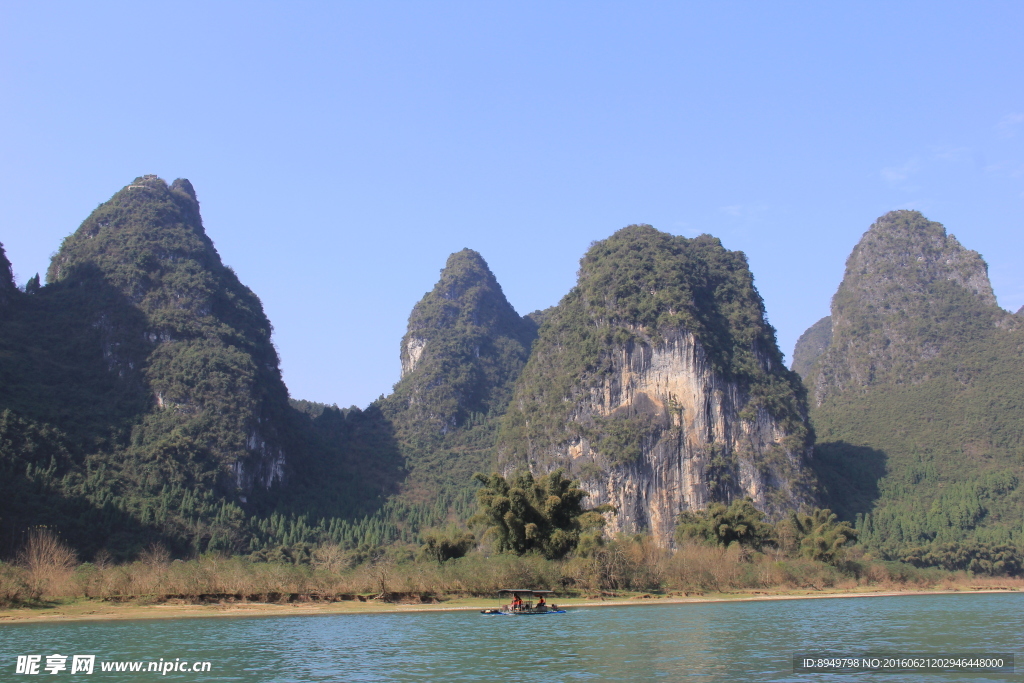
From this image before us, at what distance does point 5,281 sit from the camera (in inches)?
3873

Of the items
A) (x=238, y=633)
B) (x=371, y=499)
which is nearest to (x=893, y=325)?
(x=371, y=499)

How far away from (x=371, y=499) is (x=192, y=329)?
30.1 m

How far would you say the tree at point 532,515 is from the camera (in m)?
49.2

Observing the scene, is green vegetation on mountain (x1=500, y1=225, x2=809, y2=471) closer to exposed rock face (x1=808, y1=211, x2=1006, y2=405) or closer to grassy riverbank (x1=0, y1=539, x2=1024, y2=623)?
exposed rock face (x1=808, y1=211, x2=1006, y2=405)

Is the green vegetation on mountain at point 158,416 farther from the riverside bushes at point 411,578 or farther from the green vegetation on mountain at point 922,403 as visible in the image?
the green vegetation on mountain at point 922,403

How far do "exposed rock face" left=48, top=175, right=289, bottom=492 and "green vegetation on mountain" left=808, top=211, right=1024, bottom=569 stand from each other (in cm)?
6542

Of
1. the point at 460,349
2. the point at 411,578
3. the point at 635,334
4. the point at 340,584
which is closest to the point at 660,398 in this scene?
the point at 635,334

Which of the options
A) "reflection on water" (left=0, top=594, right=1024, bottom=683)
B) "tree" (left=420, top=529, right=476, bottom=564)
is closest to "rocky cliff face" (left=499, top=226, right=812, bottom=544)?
"tree" (left=420, top=529, right=476, bottom=564)

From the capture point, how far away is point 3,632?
32781 millimetres

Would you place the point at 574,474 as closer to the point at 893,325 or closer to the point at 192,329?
the point at 192,329

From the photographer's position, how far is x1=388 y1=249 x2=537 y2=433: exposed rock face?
5482 inches

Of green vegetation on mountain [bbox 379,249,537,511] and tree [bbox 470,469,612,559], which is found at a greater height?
green vegetation on mountain [bbox 379,249,537,511]

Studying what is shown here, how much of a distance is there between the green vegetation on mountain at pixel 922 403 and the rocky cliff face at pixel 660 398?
11.5 m

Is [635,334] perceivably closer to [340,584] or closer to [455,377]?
[455,377]
